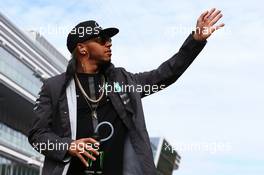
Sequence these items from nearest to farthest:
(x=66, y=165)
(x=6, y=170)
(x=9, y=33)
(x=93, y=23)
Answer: (x=66, y=165), (x=93, y=23), (x=9, y=33), (x=6, y=170)

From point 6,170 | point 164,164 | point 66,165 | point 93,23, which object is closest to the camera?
point 66,165

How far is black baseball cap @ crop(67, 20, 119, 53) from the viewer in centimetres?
377

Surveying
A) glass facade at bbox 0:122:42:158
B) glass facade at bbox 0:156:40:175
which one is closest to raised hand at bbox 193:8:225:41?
glass facade at bbox 0:122:42:158

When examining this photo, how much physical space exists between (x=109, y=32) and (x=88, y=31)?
139 millimetres

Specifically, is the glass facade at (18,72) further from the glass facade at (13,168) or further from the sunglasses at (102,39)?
the sunglasses at (102,39)

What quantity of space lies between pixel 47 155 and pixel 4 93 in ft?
151

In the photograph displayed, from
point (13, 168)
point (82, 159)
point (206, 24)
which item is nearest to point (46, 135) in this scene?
point (82, 159)

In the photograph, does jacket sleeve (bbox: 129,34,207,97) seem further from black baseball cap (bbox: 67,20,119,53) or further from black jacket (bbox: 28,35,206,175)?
black baseball cap (bbox: 67,20,119,53)

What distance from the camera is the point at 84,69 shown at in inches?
153

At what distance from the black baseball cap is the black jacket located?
0.56 ft

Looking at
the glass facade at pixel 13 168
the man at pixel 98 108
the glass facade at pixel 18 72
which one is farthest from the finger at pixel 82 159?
the glass facade at pixel 13 168

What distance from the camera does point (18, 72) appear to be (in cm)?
4806

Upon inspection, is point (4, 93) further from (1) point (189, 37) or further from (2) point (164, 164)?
(2) point (164, 164)

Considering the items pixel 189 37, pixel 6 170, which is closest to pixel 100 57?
pixel 189 37
